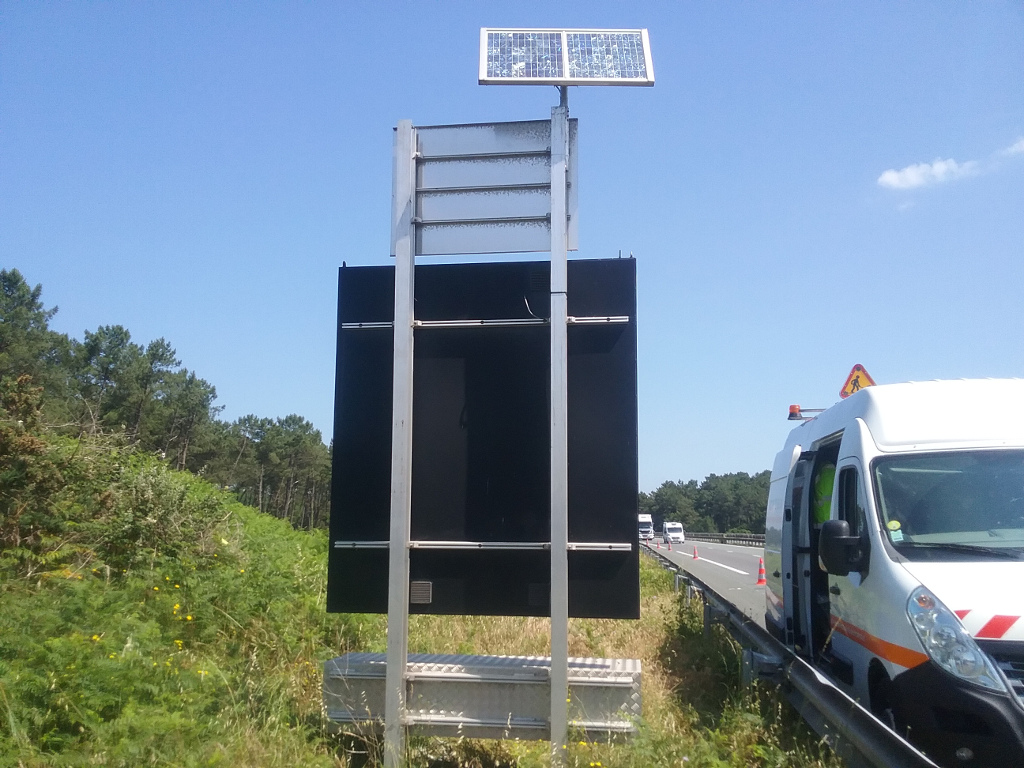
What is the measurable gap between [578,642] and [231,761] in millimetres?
5625

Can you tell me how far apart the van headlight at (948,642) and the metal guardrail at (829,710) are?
0.60 metres

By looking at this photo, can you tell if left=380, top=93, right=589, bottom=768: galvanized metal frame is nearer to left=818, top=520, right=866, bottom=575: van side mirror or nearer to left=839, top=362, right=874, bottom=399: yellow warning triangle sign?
left=818, top=520, right=866, bottom=575: van side mirror

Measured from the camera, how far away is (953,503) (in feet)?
19.0

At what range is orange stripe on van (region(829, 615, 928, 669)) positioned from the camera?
490 centimetres

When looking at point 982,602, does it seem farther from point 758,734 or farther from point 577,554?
point 577,554

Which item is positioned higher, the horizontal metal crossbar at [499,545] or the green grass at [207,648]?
the horizontal metal crossbar at [499,545]

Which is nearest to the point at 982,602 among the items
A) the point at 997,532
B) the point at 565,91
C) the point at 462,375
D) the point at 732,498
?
the point at 997,532

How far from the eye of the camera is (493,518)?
492 centimetres

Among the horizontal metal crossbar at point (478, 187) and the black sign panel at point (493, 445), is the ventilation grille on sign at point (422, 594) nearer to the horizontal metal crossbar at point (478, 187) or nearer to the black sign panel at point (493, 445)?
the black sign panel at point (493, 445)

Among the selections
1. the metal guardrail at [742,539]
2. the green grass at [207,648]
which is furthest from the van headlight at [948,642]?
the metal guardrail at [742,539]

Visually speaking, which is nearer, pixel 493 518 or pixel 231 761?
pixel 231 761

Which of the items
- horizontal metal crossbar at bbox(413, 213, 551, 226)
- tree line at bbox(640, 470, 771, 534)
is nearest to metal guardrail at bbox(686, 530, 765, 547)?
horizontal metal crossbar at bbox(413, 213, 551, 226)

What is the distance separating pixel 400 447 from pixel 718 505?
17935 centimetres

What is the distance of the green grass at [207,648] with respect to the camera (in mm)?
4703
